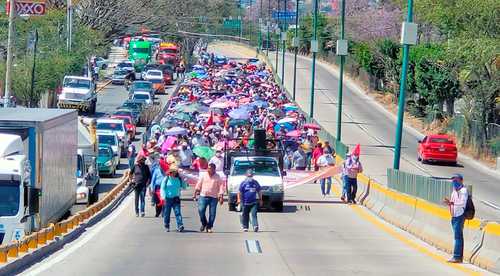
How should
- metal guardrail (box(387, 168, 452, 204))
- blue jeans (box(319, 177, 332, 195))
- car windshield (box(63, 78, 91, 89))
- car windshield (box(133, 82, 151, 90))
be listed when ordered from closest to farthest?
metal guardrail (box(387, 168, 452, 204)), blue jeans (box(319, 177, 332, 195)), car windshield (box(63, 78, 91, 89)), car windshield (box(133, 82, 151, 90))

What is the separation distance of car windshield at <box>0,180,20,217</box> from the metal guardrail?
12.2m

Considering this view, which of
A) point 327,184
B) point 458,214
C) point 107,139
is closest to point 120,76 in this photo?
point 107,139

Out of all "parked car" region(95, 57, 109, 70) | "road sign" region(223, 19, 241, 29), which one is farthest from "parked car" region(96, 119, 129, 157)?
"road sign" region(223, 19, 241, 29)

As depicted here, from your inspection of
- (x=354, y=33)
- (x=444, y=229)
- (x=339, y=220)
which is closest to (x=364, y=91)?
(x=354, y=33)

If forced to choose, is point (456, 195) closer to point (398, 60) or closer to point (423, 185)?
point (423, 185)

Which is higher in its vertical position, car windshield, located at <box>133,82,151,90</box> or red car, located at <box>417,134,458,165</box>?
car windshield, located at <box>133,82,151,90</box>

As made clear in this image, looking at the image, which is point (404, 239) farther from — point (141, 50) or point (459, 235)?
point (141, 50)

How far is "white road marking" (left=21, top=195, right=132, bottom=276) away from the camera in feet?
60.5

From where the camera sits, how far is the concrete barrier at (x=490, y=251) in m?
19.4

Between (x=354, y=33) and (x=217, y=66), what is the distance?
91.3ft

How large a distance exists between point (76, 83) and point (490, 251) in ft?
177

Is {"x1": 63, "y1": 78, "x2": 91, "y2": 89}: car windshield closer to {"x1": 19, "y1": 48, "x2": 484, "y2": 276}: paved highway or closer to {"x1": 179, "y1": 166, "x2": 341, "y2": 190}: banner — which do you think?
{"x1": 179, "y1": 166, "x2": 341, "y2": 190}: banner

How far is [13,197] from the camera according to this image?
21.7 m

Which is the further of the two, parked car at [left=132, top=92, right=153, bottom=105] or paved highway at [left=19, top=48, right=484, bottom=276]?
parked car at [left=132, top=92, right=153, bottom=105]
